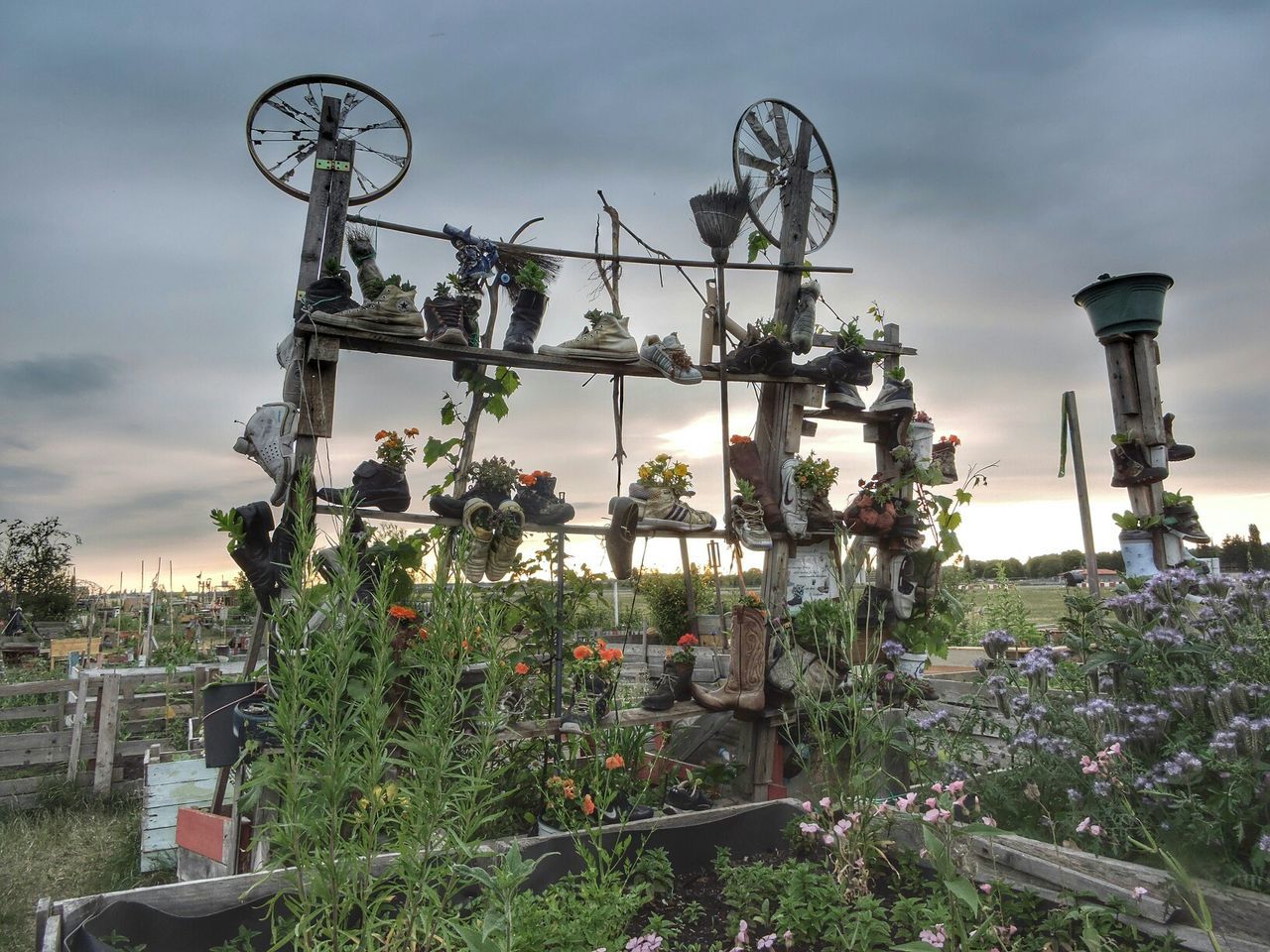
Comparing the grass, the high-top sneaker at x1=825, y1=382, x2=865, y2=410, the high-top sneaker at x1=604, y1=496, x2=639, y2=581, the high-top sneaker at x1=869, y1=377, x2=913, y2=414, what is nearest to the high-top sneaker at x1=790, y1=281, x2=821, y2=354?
the high-top sneaker at x1=825, y1=382, x2=865, y2=410

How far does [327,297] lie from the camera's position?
10.6 ft

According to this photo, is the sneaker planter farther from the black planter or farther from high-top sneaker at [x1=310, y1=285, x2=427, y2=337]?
the black planter

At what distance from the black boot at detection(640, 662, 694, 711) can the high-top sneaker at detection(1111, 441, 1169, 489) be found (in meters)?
2.95

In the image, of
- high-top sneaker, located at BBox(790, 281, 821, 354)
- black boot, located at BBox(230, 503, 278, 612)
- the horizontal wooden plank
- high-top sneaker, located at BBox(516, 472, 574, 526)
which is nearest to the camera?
black boot, located at BBox(230, 503, 278, 612)

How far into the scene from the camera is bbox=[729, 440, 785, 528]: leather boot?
4.06 metres

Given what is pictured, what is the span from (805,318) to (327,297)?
243 centimetres

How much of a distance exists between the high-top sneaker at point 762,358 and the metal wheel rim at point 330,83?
176 cm

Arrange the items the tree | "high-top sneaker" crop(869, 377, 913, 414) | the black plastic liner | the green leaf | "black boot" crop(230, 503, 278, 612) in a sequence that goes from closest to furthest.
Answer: the green leaf, the black plastic liner, "black boot" crop(230, 503, 278, 612), "high-top sneaker" crop(869, 377, 913, 414), the tree

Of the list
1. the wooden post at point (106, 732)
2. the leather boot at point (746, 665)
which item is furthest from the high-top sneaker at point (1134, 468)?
the wooden post at point (106, 732)

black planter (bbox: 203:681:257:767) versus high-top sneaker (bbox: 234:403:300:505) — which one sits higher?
high-top sneaker (bbox: 234:403:300:505)

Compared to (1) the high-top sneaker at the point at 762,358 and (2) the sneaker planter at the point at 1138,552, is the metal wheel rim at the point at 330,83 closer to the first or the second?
(1) the high-top sneaker at the point at 762,358

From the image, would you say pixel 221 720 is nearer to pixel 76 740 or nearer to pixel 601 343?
pixel 601 343

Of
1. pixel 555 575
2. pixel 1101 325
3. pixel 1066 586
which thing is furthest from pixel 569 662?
pixel 1101 325

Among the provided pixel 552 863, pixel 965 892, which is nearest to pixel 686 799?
pixel 552 863
